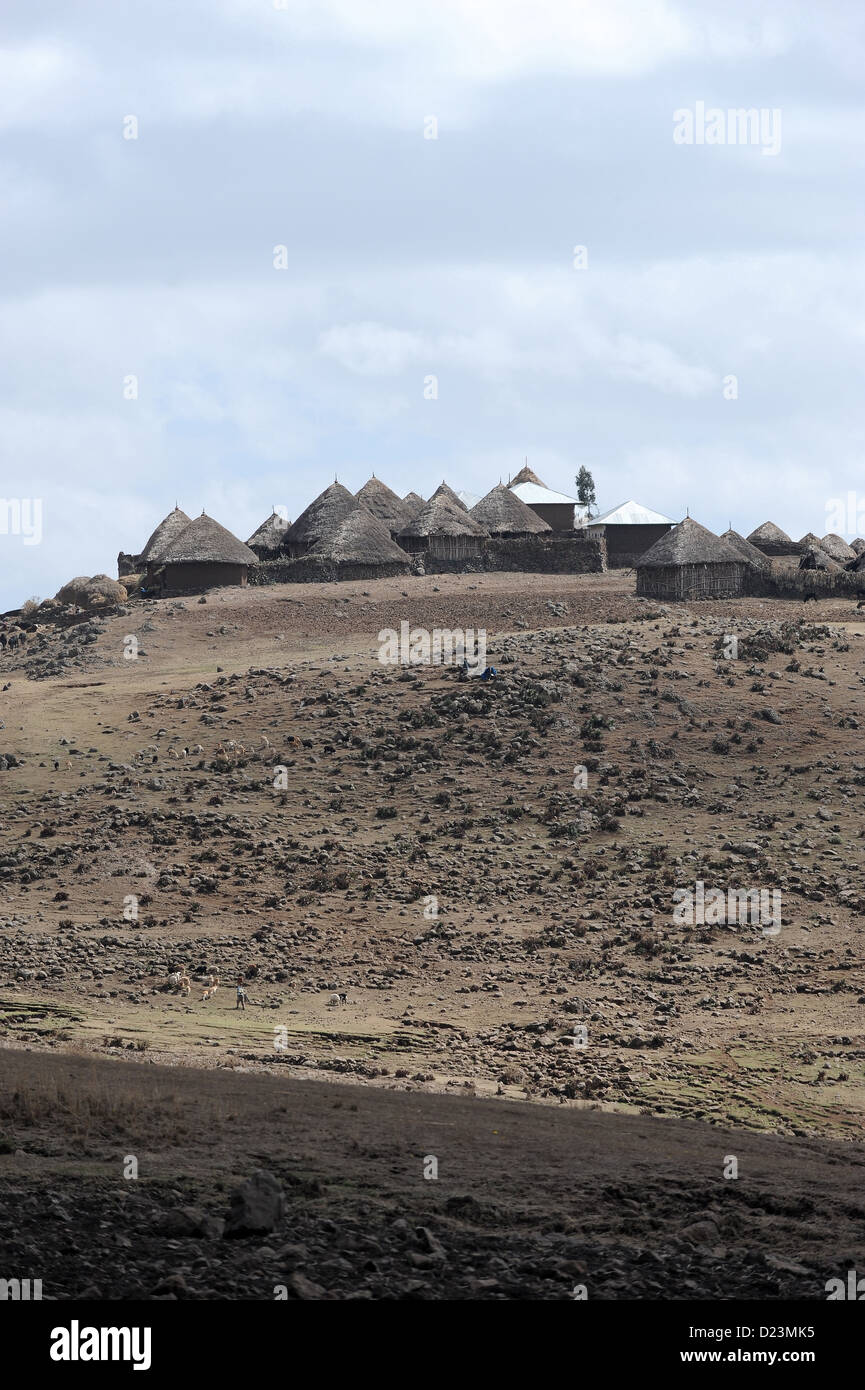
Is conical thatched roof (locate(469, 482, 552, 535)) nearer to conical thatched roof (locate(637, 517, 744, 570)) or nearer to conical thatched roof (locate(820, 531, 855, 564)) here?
conical thatched roof (locate(637, 517, 744, 570))

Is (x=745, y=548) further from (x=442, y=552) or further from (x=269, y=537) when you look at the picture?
(x=269, y=537)

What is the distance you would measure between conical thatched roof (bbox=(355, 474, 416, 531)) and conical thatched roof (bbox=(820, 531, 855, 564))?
1886 centimetres

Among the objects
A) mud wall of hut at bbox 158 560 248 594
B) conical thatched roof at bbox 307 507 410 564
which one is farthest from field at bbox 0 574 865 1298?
conical thatched roof at bbox 307 507 410 564

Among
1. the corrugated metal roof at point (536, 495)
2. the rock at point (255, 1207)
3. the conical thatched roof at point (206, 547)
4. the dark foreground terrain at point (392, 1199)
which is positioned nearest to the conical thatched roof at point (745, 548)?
the corrugated metal roof at point (536, 495)

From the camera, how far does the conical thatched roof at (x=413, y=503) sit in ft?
221

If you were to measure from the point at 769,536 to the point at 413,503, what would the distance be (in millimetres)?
16635

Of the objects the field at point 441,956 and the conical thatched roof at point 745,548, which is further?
the conical thatched roof at point 745,548

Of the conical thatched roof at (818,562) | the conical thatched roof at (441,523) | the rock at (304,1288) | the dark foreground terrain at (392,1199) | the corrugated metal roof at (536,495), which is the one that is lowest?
the dark foreground terrain at (392,1199)

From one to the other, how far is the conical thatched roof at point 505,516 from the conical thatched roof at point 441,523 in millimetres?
2739

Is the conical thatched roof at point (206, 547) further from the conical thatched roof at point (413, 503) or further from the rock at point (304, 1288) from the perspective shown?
the rock at point (304, 1288)

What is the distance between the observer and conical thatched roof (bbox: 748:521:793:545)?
239ft

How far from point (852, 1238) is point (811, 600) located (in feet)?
138
